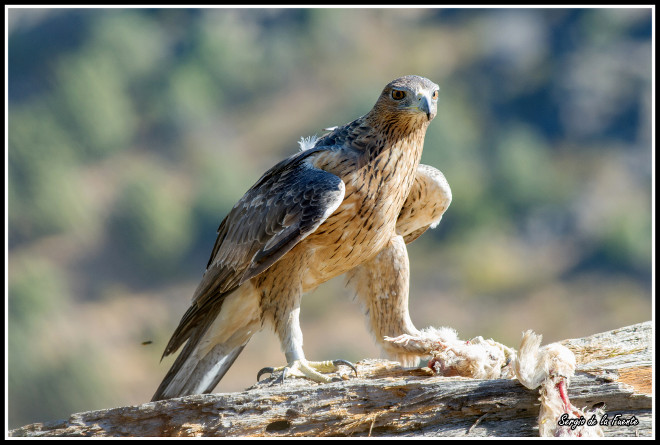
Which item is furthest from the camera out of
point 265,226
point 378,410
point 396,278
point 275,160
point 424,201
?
point 275,160

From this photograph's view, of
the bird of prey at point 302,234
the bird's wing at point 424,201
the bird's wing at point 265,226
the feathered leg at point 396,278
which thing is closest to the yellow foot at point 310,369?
the bird of prey at point 302,234

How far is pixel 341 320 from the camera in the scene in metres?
18.0

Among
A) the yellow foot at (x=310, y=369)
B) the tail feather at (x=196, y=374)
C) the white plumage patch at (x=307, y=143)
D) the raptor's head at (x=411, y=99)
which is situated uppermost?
the white plumage patch at (x=307, y=143)

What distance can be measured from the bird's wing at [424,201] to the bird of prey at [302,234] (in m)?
0.29

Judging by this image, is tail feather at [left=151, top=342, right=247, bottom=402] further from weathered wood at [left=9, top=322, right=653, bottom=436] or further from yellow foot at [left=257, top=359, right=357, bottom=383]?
weathered wood at [left=9, top=322, right=653, bottom=436]

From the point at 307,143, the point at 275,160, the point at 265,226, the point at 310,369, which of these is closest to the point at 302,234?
the point at 265,226

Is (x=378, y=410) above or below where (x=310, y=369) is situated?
below

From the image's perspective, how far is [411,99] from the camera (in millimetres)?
5027

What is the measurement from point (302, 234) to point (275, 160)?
57.5ft

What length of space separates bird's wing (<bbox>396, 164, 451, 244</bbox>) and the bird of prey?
29 centimetres

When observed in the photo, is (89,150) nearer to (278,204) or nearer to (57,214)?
(57,214)

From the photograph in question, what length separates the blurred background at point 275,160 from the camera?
17.8 m

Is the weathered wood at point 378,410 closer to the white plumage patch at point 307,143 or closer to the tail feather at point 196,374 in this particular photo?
the tail feather at point 196,374

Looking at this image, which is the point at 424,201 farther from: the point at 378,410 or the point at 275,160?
the point at 275,160
